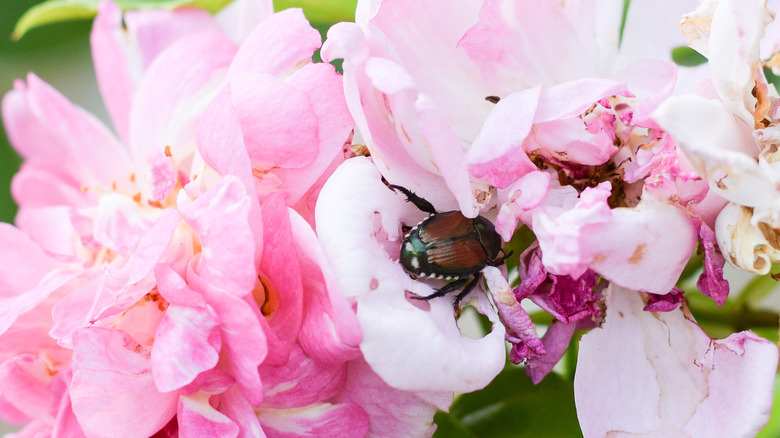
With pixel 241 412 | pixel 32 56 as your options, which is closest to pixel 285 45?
pixel 241 412

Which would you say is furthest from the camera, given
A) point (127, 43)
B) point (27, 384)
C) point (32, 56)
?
point (32, 56)

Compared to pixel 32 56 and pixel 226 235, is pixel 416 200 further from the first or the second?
pixel 32 56

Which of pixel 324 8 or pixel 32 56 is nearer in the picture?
pixel 324 8

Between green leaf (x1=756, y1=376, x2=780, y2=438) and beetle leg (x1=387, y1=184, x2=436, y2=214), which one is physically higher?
beetle leg (x1=387, y1=184, x2=436, y2=214)

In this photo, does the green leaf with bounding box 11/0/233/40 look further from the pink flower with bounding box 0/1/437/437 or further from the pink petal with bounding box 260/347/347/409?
the pink petal with bounding box 260/347/347/409

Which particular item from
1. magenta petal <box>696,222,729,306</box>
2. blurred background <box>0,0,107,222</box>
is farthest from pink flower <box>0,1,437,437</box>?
blurred background <box>0,0,107,222</box>

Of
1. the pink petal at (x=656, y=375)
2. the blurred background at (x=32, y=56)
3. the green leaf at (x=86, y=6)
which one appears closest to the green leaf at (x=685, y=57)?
the pink petal at (x=656, y=375)
